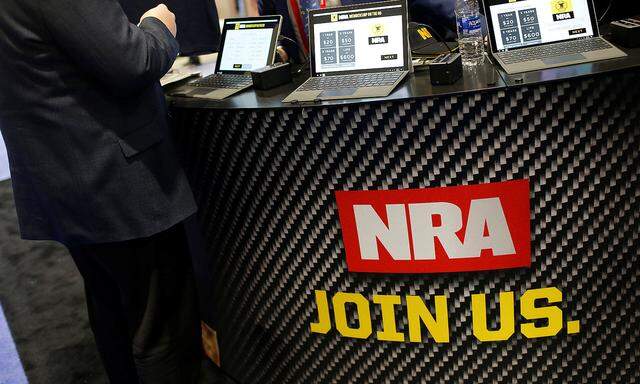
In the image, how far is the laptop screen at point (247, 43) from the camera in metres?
2.25

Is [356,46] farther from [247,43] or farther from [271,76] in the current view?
[247,43]

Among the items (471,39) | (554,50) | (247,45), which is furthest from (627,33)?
(247,45)

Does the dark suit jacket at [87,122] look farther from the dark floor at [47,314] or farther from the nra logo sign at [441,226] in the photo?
the dark floor at [47,314]

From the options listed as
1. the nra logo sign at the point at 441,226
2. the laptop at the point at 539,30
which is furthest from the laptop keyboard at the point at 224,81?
the laptop at the point at 539,30

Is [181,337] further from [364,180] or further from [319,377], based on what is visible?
[364,180]

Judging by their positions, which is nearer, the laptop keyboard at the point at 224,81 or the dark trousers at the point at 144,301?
the dark trousers at the point at 144,301

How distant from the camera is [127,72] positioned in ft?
5.07

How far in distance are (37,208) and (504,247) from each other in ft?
4.26

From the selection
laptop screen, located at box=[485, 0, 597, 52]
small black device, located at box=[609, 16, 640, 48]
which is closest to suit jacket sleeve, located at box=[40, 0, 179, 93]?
laptop screen, located at box=[485, 0, 597, 52]

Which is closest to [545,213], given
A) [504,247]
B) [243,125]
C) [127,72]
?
[504,247]

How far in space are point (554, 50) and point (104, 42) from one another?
1.22 m

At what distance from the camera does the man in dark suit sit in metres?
1.49

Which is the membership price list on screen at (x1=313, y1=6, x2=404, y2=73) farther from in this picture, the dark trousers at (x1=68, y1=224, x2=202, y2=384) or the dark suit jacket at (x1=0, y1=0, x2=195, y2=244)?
the dark trousers at (x1=68, y1=224, x2=202, y2=384)

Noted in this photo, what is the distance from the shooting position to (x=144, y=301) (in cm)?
195
